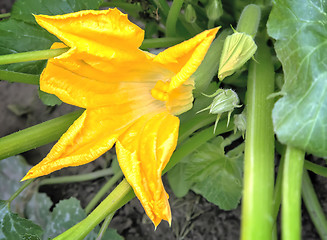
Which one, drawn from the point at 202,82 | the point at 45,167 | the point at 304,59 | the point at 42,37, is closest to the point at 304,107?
the point at 304,59

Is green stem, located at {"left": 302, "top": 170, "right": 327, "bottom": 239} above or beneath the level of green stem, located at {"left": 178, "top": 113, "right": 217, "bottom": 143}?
beneath

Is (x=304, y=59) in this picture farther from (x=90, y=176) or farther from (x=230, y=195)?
(x=90, y=176)

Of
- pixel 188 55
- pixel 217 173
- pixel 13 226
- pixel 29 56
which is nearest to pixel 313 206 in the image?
pixel 217 173

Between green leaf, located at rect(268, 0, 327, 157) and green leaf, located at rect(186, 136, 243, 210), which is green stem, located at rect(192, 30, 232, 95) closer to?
green leaf, located at rect(268, 0, 327, 157)

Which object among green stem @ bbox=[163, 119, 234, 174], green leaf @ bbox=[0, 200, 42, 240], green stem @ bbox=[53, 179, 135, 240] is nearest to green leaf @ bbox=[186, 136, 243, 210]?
green stem @ bbox=[163, 119, 234, 174]

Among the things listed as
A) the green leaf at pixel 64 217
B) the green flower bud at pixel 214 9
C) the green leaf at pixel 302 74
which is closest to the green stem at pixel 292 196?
the green leaf at pixel 302 74

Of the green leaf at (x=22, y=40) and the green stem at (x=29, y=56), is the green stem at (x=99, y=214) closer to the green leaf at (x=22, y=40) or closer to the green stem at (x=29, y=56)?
the green stem at (x=29, y=56)
